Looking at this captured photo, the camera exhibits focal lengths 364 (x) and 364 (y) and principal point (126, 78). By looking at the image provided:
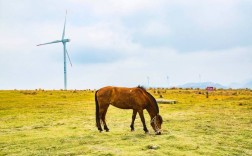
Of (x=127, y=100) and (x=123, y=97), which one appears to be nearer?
(x=127, y=100)

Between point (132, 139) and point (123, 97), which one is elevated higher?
point (123, 97)

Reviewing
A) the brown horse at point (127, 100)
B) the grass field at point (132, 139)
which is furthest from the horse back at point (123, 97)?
the grass field at point (132, 139)

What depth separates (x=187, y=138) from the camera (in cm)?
1493

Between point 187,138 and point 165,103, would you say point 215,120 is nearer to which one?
point 187,138

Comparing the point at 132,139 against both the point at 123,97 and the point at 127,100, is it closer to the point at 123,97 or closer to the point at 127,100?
the point at 127,100

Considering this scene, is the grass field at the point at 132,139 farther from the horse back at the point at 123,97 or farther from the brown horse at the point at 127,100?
the horse back at the point at 123,97

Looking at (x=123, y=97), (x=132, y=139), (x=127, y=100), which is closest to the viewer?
(x=132, y=139)

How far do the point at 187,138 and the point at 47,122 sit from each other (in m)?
10.7

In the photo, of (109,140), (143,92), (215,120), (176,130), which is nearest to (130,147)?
(109,140)

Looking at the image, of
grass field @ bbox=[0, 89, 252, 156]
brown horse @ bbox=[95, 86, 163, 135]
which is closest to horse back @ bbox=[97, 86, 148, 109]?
brown horse @ bbox=[95, 86, 163, 135]

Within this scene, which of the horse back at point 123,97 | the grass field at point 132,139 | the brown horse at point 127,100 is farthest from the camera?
the horse back at point 123,97

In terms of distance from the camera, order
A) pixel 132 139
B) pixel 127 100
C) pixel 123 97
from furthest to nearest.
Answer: pixel 123 97
pixel 127 100
pixel 132 139

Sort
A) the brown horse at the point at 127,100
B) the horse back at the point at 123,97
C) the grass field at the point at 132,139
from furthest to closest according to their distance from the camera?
the horse back at the point at 123,97
the brown horse at the point at 127,100
the grass field at the point at 132,139

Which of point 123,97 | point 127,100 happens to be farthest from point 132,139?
point 123,97
